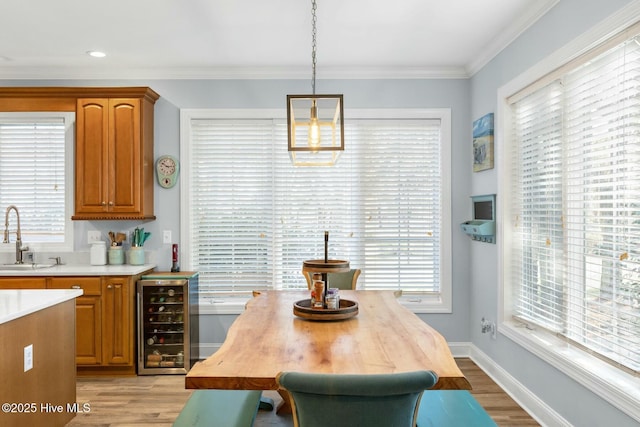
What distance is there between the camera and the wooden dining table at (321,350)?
1659 mm

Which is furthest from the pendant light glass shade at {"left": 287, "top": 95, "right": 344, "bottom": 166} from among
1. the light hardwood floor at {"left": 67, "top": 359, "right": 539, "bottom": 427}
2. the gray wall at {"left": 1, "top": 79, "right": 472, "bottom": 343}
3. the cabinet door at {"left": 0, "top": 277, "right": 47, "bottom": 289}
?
the cabinet door at {"left": 0, "top": 277, "right": 47, "bottom": 289}

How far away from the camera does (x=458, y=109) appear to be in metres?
4.54

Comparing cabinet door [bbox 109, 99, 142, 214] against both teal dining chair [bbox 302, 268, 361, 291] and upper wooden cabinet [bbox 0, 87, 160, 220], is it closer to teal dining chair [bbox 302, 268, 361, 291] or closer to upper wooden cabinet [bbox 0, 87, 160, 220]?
upper wooden cabinet [bbox 0, 87, 160, 220]

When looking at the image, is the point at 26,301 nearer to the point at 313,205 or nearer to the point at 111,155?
the point at 111,155

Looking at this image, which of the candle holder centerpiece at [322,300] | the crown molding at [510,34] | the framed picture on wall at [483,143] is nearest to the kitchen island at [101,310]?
the candle holder centerpiece at [322,300]

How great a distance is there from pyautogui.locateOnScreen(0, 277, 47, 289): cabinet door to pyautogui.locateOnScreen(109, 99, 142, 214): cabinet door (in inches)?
31.8

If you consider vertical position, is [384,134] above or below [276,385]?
above

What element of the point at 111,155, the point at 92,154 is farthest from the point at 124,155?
the point at 92,154

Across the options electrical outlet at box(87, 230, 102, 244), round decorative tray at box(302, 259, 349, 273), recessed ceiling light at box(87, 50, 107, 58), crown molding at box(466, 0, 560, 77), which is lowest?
round decorative tray at box(302, 259, 349, 273)

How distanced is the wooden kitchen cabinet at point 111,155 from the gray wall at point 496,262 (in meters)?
2.99

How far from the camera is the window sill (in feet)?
7.22

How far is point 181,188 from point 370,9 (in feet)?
7.85

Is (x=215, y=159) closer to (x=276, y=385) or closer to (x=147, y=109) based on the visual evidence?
(x=147, y=109)

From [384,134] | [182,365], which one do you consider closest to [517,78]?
[384,134]
